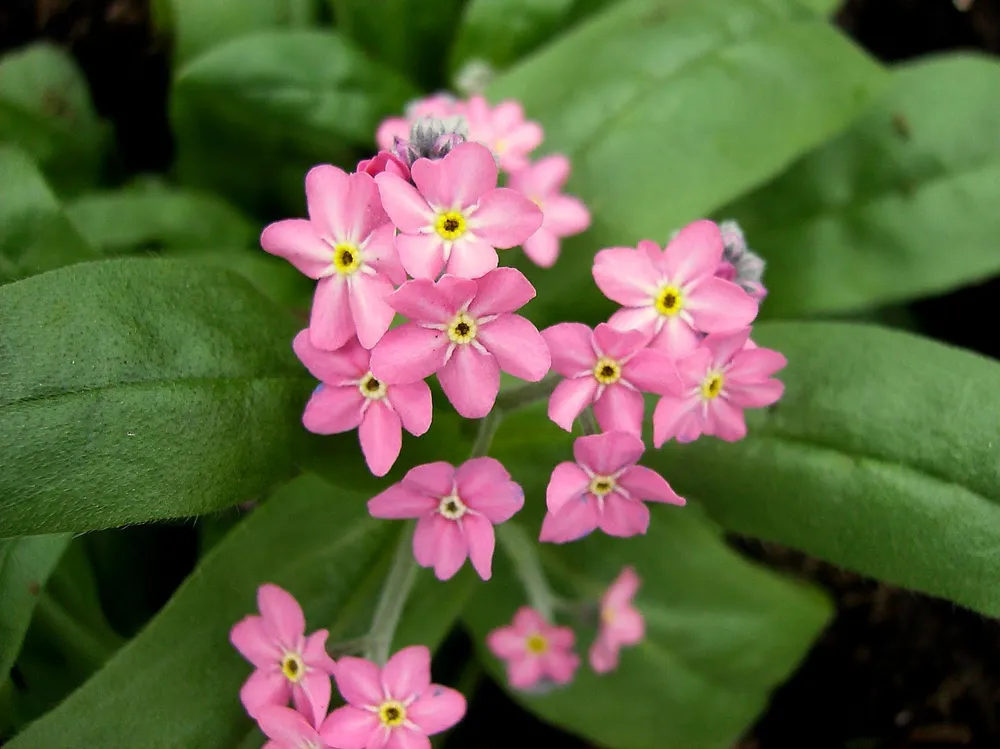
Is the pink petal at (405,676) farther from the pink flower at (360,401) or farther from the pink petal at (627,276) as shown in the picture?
the pink petal at (627,276)

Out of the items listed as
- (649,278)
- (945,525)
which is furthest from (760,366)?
(945,525)

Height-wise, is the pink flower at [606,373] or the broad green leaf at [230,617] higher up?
the pink flower at [606,373]

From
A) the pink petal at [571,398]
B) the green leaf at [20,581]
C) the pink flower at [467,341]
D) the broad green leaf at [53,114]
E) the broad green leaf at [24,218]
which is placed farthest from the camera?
the broad green leaf at [53,114]

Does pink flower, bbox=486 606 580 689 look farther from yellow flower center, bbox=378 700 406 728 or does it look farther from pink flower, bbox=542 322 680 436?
pink flower, bbox=542 322 680 436

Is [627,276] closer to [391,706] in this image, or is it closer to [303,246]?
[303,246]

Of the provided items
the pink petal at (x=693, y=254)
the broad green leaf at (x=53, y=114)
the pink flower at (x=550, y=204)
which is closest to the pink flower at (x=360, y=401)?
the pink petal at (x=693, y=254)

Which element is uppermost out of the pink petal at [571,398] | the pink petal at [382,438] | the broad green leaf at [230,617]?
the pink petal at [571,398]
